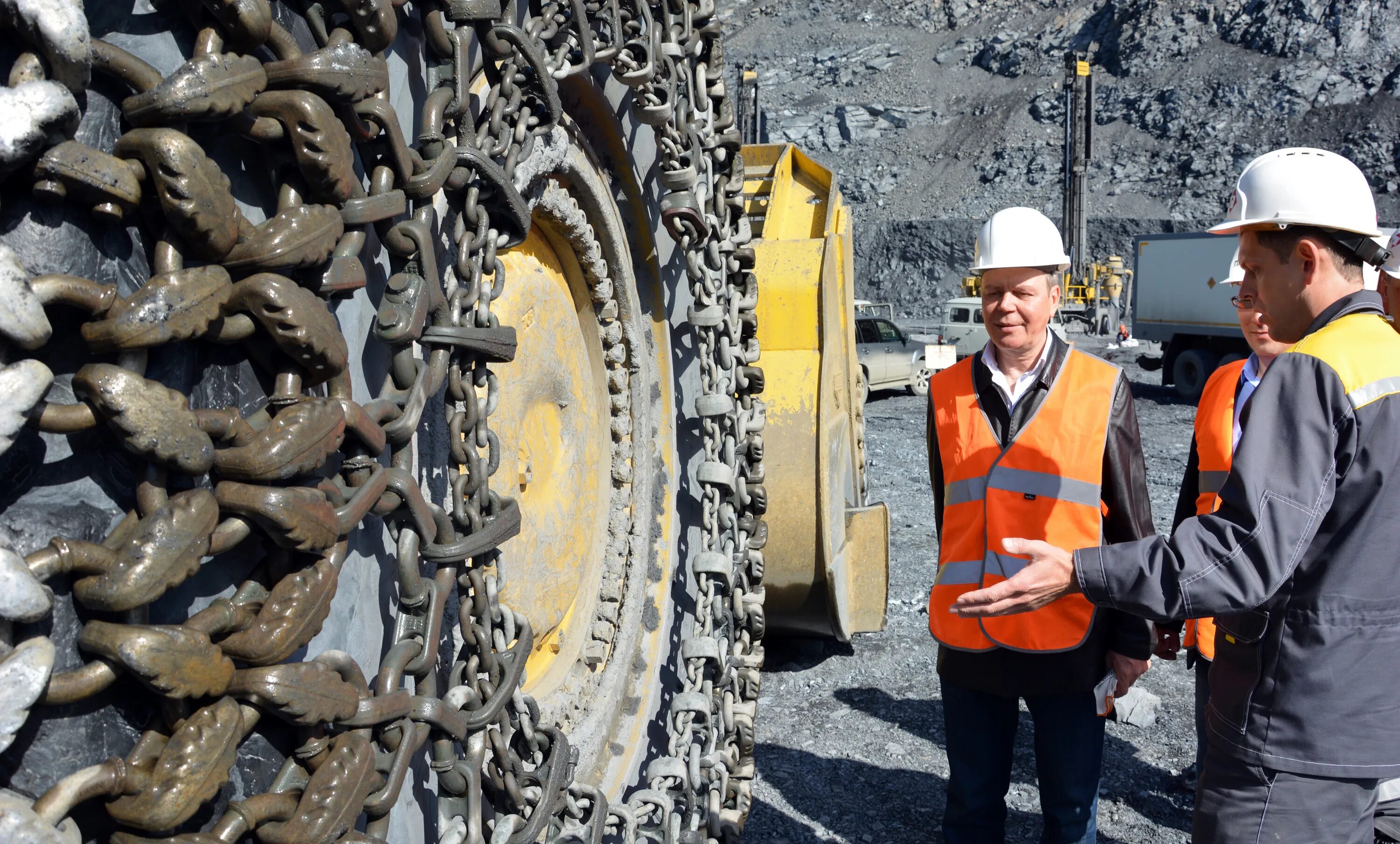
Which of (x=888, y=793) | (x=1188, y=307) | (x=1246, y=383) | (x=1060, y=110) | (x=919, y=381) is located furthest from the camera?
(x=1060, y=110)

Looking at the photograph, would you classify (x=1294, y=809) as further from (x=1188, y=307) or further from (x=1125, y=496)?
(x=1188, y=307)

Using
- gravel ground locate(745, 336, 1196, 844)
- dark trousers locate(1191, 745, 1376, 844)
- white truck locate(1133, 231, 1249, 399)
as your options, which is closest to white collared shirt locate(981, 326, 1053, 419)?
dark trousers locate(1191, 745, 1376, 844)

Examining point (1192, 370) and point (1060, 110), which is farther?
point (1060, 110)

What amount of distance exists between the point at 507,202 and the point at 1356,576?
5.54 ft

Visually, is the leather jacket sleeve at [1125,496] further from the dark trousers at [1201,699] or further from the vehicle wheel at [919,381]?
the vehicle wheel at [919,381]

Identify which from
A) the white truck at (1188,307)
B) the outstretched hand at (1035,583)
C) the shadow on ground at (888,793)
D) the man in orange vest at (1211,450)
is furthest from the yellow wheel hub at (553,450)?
the white truck at (1188,307)

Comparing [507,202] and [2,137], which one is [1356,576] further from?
[2,137]

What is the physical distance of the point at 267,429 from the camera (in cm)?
104

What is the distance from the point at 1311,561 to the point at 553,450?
4.93ft

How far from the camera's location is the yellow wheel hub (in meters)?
2.04

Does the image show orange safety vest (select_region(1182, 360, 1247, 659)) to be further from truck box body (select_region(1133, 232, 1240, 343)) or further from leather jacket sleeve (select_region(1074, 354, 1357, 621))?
truck box body (select_region(1133, 232, 1240, 343))

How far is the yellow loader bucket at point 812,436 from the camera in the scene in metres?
3.96

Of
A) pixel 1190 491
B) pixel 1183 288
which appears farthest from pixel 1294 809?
pixel 1183 288

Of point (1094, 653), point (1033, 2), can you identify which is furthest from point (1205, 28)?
point (1094, 653)
